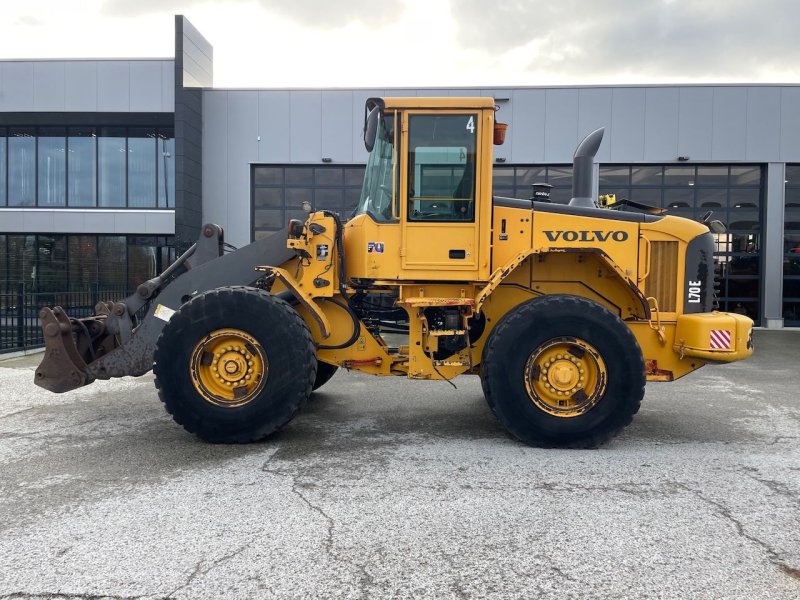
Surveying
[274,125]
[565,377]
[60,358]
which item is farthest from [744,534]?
[274,125]

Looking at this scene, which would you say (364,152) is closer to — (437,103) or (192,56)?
(192,56)

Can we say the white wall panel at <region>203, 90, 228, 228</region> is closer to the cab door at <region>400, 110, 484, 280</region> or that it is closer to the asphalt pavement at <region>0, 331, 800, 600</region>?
the asphalt pavement at <region>0, 331, 800, 600</region>

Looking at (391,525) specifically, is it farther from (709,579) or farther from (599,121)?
(599,121)

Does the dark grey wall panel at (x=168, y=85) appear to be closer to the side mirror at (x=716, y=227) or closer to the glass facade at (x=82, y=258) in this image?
the glass facade at (x=82, y=258)

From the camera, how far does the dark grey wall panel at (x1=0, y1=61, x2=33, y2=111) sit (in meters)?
16.2

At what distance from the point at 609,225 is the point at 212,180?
1371 centimetres

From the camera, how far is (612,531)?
3229 millimetres

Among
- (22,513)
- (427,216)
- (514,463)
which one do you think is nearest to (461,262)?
(427,216)

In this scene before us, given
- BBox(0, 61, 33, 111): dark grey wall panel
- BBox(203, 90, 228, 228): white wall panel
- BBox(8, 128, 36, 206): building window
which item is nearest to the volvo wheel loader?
BBox(203, 90, 228, 228): white wall panel

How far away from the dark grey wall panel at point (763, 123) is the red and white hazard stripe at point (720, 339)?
13847mm

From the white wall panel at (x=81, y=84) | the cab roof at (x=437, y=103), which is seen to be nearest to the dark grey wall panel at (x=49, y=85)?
the white wall panel at (x=81, y=84)

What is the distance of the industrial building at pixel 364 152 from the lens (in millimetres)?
15766

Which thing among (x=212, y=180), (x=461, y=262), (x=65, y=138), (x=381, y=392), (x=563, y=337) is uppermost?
(x=65, y=138)

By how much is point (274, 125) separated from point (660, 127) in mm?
10830
